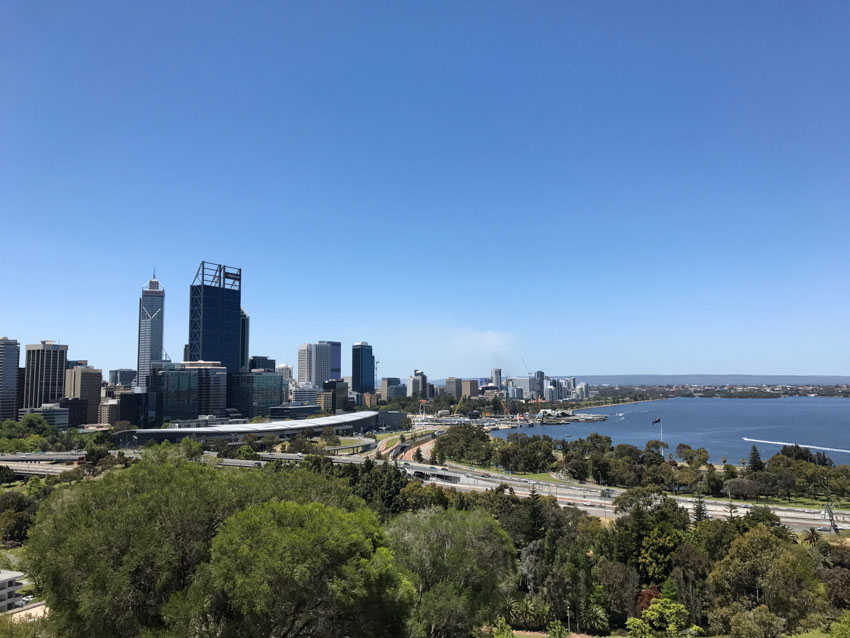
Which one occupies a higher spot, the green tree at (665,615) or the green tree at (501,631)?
the green tree at (501,631)

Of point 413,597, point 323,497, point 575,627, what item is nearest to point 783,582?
point 575,627

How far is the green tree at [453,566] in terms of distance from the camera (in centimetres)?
1311

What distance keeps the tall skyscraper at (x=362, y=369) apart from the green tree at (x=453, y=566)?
469ft

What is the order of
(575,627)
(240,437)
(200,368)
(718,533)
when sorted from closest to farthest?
(575,627) → (718,533) → (240,437) → (200,368)

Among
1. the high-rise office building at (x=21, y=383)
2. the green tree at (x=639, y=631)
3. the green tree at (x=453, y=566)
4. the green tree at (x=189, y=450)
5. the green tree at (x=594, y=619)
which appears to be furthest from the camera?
the high-rise office building at (x=21, y=383)

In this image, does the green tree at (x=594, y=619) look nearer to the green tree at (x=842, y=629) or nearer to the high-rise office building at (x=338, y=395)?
the green tree at (x=842, y=629)

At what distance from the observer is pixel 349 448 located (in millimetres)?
67000

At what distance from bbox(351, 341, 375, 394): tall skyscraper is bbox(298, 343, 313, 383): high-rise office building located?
1113 inches

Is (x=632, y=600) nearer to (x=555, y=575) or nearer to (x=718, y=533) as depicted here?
(x=555, y=575)

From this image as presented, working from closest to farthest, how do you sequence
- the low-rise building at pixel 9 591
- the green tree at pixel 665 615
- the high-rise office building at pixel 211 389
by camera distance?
the green tree at pixel 665 615 → the low-rise building at pixel 9 591 → the high-rise office building at pixel 211 389

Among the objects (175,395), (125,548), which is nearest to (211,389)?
(175,395)

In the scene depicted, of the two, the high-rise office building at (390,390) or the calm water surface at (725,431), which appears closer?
the calm water surface at (725,431)

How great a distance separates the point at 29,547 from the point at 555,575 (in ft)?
51.0

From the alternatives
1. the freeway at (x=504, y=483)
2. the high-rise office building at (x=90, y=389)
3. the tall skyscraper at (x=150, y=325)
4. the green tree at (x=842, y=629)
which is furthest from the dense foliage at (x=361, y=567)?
the tall skyscraper at (x=150, y=325)
